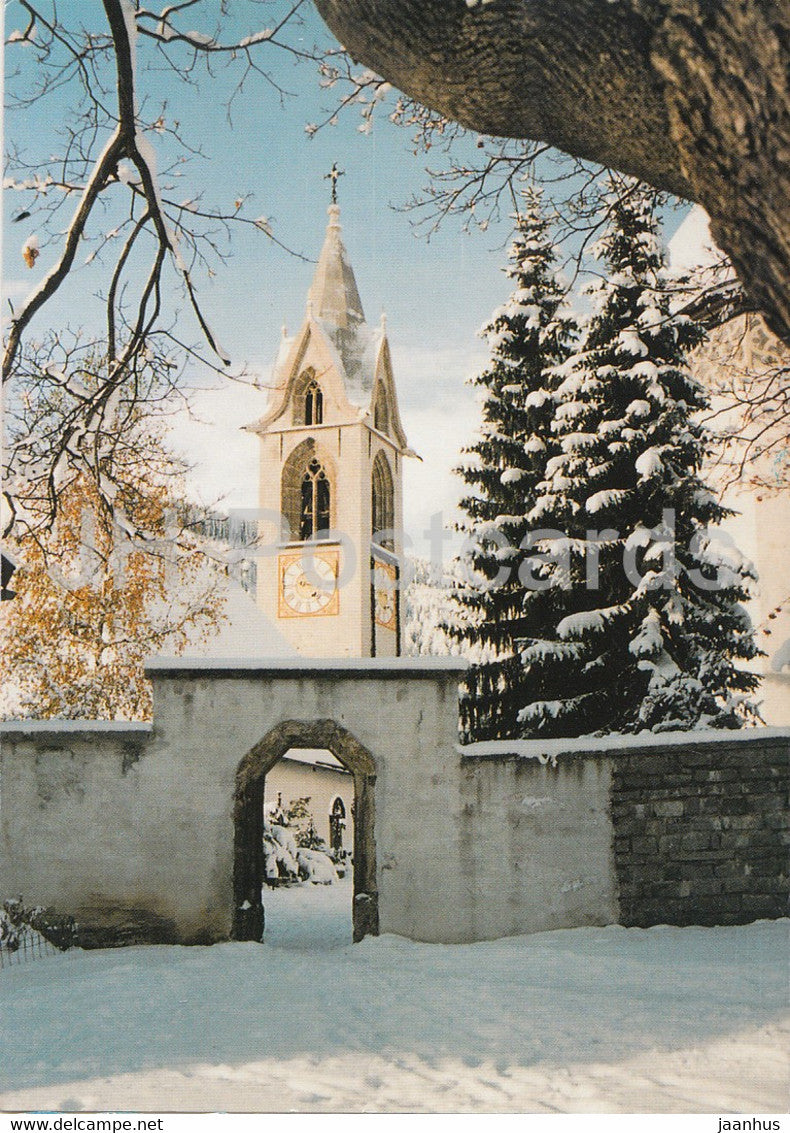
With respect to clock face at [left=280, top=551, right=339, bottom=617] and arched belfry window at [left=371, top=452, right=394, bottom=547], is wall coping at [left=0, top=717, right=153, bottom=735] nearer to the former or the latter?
clock face at [left=280, top=551, right=339, bottom=617]

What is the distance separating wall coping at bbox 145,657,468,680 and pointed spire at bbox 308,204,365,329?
2735 mm

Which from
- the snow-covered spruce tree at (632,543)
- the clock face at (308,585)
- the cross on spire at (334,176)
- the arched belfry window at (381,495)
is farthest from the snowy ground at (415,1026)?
the arched belfry window at (381,495)

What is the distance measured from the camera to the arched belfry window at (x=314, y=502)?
23297 millimetres

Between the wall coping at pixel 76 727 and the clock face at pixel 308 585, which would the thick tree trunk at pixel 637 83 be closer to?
the wall coping at pixel 76 727

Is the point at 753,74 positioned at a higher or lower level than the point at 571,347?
lower

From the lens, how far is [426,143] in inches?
212

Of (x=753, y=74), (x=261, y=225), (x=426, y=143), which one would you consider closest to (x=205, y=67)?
(x=261, y=225)

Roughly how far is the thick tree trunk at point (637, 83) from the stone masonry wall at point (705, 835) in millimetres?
5803

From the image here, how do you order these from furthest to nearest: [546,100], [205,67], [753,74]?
[205,67] → [546,100] → [753,74]

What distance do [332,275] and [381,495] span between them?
622 inches

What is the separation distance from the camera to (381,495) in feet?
76.4

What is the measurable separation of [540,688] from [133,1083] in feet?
23.4

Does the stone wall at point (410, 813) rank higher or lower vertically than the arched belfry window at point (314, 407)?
lower
